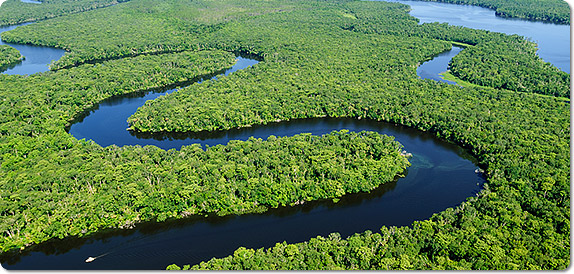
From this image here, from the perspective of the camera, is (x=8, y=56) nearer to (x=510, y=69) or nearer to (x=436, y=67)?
(x=436, y=67)

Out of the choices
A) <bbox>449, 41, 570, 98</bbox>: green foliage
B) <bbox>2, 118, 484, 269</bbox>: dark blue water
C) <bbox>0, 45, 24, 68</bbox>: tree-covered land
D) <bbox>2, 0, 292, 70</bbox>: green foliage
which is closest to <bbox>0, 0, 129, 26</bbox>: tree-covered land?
<bbox>2, 0, 292, 70</bbox>: green foliage

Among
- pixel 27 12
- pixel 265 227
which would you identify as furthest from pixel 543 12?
pixel 27 12

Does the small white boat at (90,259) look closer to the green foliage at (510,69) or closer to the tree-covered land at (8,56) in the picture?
the green foliage at (510,69)

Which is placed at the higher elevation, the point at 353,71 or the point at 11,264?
the point at 353,71

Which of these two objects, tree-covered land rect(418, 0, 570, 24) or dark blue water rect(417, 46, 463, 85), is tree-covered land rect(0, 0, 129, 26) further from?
tree-covered land rect(418, 0, 570, 24)

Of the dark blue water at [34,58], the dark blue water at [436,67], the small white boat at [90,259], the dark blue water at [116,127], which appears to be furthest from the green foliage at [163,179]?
the dark blue water at [34,58]

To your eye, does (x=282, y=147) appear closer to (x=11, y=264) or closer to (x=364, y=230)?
(x=364, y=230)

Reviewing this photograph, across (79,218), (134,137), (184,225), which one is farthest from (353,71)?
(79,218)
